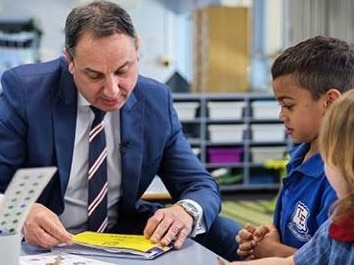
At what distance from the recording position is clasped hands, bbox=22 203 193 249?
4.33ft

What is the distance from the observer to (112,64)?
4.74 feet

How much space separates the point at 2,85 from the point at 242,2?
20.1 feet

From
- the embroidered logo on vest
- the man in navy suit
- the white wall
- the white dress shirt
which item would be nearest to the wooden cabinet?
the white wall

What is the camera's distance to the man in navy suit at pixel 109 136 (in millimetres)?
1448

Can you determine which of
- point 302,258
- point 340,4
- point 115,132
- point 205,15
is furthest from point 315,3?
point 302,258

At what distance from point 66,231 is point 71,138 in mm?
290

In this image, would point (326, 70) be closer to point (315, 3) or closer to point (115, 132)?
point (115, 132)

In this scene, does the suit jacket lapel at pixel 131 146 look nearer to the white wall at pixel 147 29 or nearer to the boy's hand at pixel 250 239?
the boy's hand at pixel 250 239

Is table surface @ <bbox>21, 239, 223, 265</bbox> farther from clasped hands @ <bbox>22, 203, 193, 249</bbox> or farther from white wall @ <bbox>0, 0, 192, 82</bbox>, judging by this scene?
white wall @ <bbox>0, 0, 192, 82</bbox>

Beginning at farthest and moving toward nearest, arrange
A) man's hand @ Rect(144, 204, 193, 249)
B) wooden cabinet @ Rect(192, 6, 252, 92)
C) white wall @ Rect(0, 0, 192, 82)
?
white wall @ Rect(0, 0, 192, 82) → wooden cabinet @ Rect(192, 6, 252, 92) → man's hand @ Rect(144, 204, 193, 249)

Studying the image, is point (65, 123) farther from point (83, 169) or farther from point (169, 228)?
point (169, 228)

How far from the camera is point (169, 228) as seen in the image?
4.58 feet

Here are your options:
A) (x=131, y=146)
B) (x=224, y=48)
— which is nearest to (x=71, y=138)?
(x=131, y=146)

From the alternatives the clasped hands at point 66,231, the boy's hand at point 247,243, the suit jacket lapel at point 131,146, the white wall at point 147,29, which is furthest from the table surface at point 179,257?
the white wall at point 147,29
